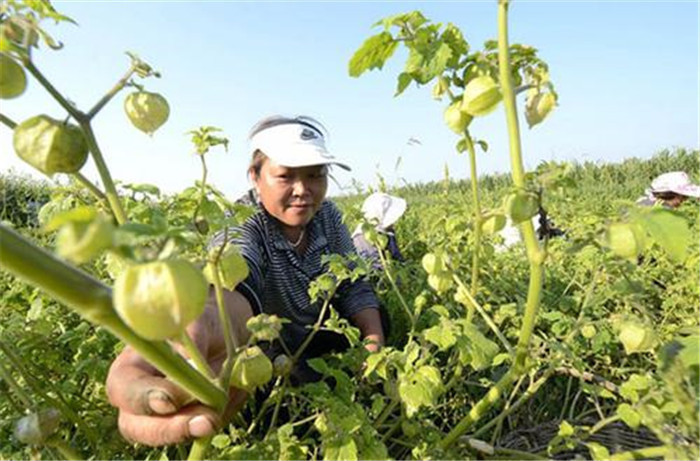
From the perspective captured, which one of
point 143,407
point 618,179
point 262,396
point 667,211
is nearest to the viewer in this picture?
point 667,211

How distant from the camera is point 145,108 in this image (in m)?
0.73

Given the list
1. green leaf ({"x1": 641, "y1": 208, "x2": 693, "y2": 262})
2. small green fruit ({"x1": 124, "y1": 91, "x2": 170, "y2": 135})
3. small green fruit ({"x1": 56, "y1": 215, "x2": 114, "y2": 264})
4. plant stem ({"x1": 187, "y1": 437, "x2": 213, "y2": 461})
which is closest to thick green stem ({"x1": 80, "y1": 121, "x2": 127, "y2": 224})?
small green fruit ({"x1": 124, "y1": 91, "x2": 170, "y2": 135})

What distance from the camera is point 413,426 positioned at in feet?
3.65

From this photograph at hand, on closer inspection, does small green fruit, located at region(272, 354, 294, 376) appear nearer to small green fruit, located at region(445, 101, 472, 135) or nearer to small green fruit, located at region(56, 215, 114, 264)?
small green fruit, located at region(445, 101, 472, 135)

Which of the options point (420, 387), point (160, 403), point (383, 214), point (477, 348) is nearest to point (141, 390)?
point (160, 403)

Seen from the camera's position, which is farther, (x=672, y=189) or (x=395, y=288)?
(x=672, y=189)

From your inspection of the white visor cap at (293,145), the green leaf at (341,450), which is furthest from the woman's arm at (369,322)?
the green leaf at (341,450)

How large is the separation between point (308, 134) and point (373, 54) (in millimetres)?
1390

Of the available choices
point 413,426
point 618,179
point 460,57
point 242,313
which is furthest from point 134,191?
point 618,179

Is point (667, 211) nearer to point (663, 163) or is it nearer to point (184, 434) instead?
point (184, 434)

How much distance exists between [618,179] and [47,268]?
1525cm

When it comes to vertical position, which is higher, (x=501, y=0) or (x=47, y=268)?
(x=501, y=0)

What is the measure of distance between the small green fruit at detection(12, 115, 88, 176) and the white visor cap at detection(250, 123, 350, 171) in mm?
1525

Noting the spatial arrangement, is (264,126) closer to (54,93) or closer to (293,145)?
(293,145)
